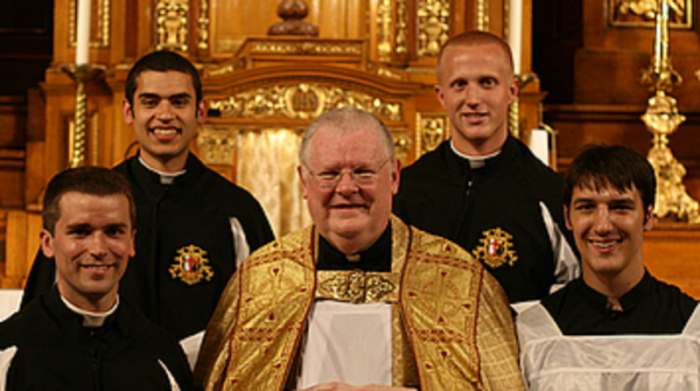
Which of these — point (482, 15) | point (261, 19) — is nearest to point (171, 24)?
point (261, 19)

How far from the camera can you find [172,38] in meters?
7.12

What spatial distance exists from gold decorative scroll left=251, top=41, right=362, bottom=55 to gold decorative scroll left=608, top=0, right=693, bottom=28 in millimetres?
2334

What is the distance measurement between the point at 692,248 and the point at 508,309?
2.84 m

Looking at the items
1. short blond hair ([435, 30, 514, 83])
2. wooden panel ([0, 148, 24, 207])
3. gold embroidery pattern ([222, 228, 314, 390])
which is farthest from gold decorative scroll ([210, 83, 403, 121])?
gold embroidery pattern ([222, 228, 314, 390])

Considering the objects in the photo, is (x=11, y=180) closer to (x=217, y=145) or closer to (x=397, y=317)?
(x=217, y=145)

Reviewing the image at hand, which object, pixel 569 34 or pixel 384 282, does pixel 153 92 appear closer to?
pixel 384 282

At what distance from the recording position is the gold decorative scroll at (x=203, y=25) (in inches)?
283

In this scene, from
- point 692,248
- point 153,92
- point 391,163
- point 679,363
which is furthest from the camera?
point 692,248

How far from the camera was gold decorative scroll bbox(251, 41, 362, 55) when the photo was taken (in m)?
6.54

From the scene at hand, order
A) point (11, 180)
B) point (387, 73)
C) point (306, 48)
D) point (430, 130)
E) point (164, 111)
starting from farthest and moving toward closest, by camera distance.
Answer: point (11, 180)
point (430, 130)
point (387, 73)
point (306, 48)
point (164, 111)

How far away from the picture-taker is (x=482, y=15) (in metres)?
7.20

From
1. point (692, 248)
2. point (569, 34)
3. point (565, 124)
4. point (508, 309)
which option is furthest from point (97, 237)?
point (569, 34)

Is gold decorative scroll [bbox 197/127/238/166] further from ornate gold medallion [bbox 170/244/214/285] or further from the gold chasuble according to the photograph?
the gold chasuble

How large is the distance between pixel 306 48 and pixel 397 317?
10.2 feet
